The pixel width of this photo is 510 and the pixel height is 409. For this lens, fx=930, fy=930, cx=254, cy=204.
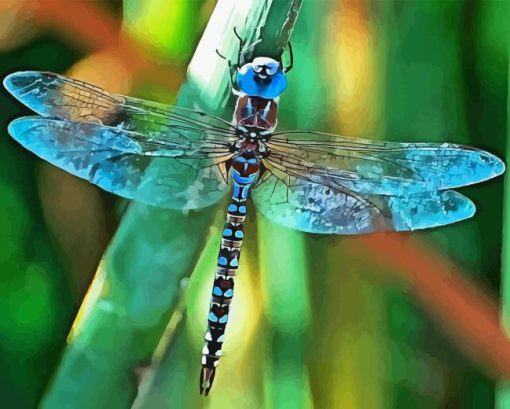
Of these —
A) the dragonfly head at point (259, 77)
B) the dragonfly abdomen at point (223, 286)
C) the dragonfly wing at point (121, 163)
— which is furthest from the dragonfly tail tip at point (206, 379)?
the dragonfly head at point (259, 77)

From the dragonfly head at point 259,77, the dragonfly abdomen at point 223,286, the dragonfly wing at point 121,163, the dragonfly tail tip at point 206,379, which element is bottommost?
the dragonfly tail tip at point 206,379

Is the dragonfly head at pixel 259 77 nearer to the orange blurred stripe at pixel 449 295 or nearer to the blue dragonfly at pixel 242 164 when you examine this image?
the blue dragonfly at pixel 242 164

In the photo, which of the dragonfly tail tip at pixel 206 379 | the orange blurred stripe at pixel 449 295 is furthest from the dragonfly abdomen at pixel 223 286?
the orange blurred stripe at pixel 449 295

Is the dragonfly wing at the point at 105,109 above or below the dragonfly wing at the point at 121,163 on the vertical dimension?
above

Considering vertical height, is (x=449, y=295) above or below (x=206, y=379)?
above

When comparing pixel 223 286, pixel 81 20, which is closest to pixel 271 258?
pixel 223 286

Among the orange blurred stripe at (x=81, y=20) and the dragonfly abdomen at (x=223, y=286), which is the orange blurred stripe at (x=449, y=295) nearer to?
the dragonfly abdomen at (x=223, y=286)

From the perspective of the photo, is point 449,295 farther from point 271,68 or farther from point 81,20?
point 81,20
